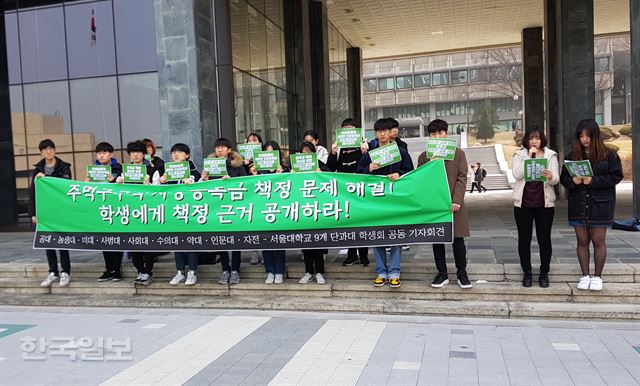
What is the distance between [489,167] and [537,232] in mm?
33318

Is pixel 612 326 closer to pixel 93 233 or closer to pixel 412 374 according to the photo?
pixel 412 374

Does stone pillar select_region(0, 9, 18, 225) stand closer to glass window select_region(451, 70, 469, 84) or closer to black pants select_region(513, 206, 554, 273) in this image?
black pants select_region(513, 206, 554, 273)

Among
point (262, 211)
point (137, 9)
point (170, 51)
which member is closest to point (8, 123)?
point (137, 9)

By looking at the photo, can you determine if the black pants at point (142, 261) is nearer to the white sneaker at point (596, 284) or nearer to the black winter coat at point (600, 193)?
the black winter coat at point (600, 193)

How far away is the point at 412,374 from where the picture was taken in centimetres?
400

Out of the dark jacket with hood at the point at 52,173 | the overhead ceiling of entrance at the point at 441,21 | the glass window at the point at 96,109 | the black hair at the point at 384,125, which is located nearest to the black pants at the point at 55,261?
the dark jacket with hood at the point at 52,173

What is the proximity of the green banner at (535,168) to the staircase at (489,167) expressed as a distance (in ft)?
75.0

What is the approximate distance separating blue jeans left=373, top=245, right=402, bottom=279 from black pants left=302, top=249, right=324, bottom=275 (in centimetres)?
73

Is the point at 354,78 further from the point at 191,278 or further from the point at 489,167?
the point at 191,278

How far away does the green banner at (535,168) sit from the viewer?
18.2 feet

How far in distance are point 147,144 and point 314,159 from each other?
9.76 feet

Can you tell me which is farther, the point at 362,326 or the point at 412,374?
the point at 362,326

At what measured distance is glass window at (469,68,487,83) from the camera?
69.8 m

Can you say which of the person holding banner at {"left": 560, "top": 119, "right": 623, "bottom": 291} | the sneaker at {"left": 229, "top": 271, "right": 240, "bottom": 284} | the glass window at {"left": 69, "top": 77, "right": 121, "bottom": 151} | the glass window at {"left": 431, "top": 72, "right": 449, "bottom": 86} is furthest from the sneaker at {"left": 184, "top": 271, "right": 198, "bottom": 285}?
the glass window at {"left": 431, "top": 72, "right": 449, "bottom": 86}
